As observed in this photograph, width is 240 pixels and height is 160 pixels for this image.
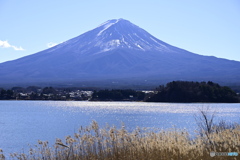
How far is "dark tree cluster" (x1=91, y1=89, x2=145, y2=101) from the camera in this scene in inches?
2985

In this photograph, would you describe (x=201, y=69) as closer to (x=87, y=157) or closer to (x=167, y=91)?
(x=167, y=91)

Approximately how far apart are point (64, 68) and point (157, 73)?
39.9 meters

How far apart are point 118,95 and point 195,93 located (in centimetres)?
1533

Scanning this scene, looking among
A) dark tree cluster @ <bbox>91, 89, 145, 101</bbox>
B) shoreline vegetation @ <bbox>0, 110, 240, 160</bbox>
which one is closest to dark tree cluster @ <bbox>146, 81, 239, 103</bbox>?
dark tree cluster @ <bbox>91, 89, 145, 101</bbox>

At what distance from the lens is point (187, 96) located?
66.1m

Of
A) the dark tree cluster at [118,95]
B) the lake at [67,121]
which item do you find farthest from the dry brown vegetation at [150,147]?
the dark tree cluster at [118,95]

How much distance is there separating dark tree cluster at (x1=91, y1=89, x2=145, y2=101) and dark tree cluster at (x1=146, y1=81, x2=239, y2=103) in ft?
29.3

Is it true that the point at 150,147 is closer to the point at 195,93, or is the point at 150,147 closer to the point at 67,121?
the point at 67,121

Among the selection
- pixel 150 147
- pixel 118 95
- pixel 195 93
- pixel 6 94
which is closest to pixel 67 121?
pixel 150 147

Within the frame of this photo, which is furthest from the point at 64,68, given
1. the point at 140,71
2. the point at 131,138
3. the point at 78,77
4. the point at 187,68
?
the point at 131,138

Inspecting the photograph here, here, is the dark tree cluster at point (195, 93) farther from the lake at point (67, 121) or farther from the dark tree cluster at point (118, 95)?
the dark tree cluster at point (118, 95)

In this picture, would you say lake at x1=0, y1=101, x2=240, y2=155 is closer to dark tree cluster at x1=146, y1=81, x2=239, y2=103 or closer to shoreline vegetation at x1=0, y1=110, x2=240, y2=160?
dark tree cluster at x1=146, y1=81, x2=239, y2=103

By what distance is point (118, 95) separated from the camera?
76500 millimetres

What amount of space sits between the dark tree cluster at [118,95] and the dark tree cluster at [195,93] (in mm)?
8933
